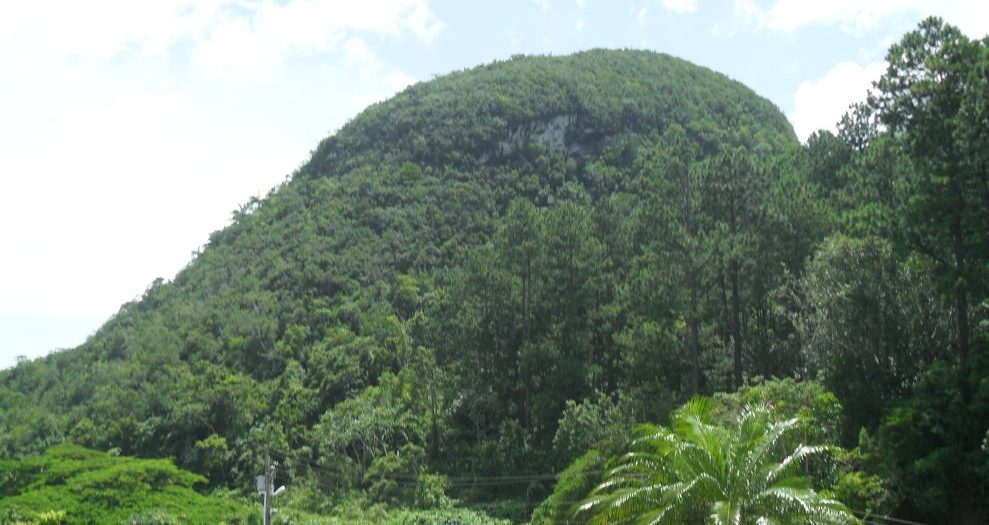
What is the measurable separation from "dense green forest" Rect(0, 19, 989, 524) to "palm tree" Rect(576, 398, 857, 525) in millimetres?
67

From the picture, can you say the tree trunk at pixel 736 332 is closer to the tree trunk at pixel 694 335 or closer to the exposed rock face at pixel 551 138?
the tree trunk at pixel 694 335

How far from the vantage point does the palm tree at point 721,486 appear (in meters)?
16.2

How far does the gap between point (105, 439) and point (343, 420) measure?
17022 millimetres

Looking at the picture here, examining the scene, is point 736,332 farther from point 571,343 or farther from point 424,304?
point 424,304

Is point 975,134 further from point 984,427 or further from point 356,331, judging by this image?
point 356,331

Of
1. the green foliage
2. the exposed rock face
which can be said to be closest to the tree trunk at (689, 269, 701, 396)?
the green foliage

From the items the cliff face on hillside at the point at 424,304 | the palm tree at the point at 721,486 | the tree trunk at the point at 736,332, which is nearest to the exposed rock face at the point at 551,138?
the cliff face on hillside at the point at 424,304

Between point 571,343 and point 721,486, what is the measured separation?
1133 inches

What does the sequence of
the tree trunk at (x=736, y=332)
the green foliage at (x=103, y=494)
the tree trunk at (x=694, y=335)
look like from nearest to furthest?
the tree trunk at (x=736, y=332) → the tree trunk at (x=694, y=335) → the green foliage at (x=103, y=494)

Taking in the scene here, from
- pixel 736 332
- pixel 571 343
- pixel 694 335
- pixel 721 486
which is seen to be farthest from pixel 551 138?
pixel 721 486

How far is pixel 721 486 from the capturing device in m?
16.9

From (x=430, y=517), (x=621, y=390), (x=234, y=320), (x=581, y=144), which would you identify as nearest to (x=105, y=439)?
(x=234, y=320)

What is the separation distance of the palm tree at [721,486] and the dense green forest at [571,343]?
0.22 feet

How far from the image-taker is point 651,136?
99250mm
